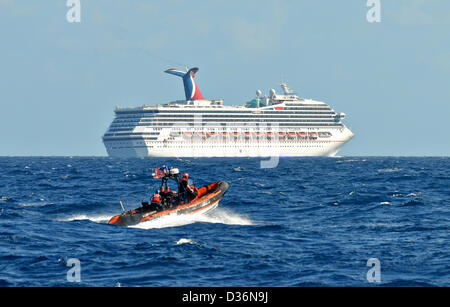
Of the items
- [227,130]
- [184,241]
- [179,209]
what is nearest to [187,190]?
[179,209]

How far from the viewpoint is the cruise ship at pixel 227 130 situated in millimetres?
139375

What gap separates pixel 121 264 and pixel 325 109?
139m

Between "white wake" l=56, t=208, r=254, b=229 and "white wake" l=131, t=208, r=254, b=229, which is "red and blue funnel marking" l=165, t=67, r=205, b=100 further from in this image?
"white wake" l=131, t=208, r=254, b=229

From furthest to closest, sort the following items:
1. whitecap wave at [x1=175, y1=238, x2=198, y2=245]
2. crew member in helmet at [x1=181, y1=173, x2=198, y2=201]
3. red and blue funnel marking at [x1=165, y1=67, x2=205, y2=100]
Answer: red and blue funnel marking at [x1=165, y1=67, x2=205, y2=100]
crew member in helmet at [x1=181, y1=173, x2=198, y2=201]
whitecap wave at [x1=175, y1=238, x2=198, y2=245]

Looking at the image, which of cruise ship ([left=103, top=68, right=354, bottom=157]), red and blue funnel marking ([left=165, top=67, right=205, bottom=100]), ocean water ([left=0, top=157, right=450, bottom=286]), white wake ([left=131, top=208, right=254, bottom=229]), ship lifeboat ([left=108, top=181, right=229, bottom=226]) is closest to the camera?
ocean water ([left=0, top=157, right=450, bottom=286])

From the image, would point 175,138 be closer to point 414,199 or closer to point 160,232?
point 414,199

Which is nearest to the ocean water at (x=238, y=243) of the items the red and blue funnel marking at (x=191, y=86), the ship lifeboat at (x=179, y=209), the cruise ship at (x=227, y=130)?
the ship lifeboat at (x=179, y=209)

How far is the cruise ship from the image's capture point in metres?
139

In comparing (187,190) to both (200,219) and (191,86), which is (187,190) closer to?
(200,219)

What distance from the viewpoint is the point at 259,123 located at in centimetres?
14725

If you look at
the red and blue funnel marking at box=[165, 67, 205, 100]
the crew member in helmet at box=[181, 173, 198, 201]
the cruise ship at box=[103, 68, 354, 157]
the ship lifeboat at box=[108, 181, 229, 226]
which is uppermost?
the red and blue funnel marking at box=[165, 67, 205, 100]

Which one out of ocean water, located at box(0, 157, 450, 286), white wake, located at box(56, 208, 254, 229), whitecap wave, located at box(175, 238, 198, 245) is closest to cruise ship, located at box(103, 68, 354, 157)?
ocean water, located at box(0, 157, 450, 286)
